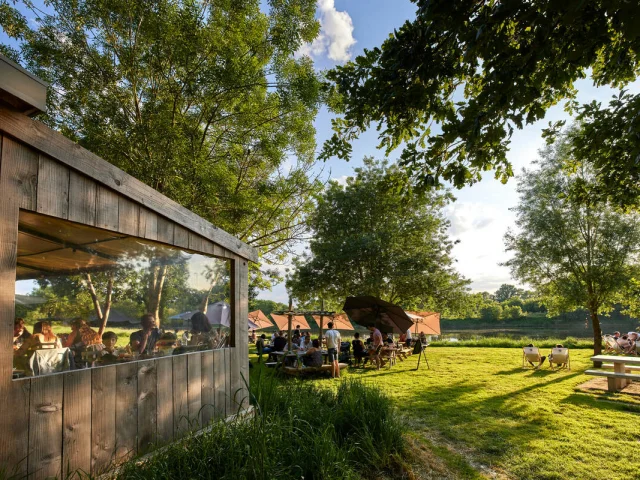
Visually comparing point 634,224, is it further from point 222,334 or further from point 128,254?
point 128,254

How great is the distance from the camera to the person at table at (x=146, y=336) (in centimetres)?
385

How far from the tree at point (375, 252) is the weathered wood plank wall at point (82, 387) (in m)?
14.8

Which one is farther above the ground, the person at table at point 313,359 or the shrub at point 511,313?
the person at table at point 313,359

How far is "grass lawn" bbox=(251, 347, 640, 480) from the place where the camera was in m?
4.83

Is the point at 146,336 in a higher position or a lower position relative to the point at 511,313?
higher

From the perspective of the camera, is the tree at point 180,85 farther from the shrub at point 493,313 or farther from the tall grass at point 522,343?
the shrub at point 493,313

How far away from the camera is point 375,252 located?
61.7 ft

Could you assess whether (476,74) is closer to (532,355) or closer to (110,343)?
(110,343)

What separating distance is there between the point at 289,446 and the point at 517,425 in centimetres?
495

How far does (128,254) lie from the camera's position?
3844 mm

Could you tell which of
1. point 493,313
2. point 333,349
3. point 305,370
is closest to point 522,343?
point 333,349

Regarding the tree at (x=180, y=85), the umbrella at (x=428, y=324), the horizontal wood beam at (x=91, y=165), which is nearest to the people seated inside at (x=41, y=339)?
the horizontal wood beam at (x=91, y=165)

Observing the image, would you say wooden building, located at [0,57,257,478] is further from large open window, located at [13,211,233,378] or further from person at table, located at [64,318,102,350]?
person at table, located at [64,318,102,350]

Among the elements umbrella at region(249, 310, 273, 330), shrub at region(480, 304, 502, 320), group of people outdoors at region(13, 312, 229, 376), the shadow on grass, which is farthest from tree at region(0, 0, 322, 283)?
shrub at region(480, 304, 502, 320)
